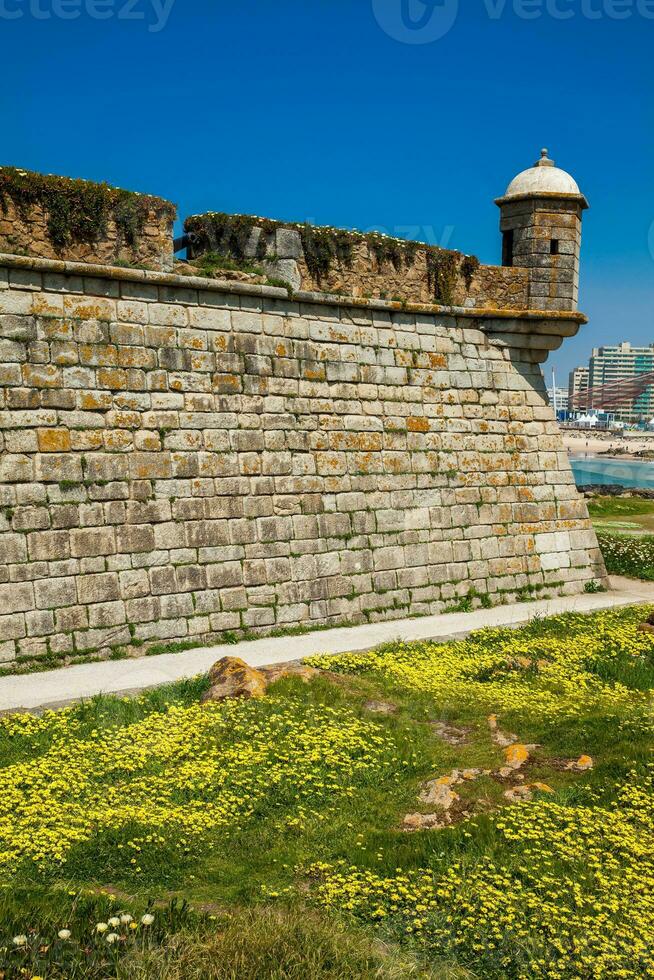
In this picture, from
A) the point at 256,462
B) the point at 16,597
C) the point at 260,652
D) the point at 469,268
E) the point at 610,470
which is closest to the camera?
the point at 16,597

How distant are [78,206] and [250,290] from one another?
7.97 ft

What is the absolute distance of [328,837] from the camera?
5.78 metres

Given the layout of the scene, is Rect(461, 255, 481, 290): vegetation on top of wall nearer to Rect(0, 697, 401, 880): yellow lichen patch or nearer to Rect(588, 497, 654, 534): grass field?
Rect(0, 697, 401, 880): yellow lichen patch

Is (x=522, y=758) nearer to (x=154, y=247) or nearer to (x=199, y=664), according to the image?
(x=199, y=664)

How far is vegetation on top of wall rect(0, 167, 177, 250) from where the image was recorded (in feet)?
32.4

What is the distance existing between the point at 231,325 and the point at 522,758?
679 cm

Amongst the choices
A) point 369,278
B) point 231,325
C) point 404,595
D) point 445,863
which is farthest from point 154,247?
point 445,863

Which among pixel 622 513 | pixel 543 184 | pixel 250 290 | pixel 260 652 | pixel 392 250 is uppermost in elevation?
pixel 543 184

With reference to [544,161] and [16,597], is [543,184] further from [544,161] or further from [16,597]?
[16,597]

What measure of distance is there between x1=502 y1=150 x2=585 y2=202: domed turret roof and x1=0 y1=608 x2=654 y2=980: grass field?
857cm

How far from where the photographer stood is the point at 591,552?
1509cm

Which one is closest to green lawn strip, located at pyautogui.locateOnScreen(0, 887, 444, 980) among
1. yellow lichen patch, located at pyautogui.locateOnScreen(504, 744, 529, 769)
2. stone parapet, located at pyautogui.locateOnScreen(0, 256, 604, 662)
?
yellow lichen patch, located at pyautogui.locateOnScreen(504, 744, 529, 769)

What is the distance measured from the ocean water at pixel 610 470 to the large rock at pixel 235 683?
8329cm

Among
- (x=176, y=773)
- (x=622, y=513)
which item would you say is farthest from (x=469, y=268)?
(x=622, y=513)
